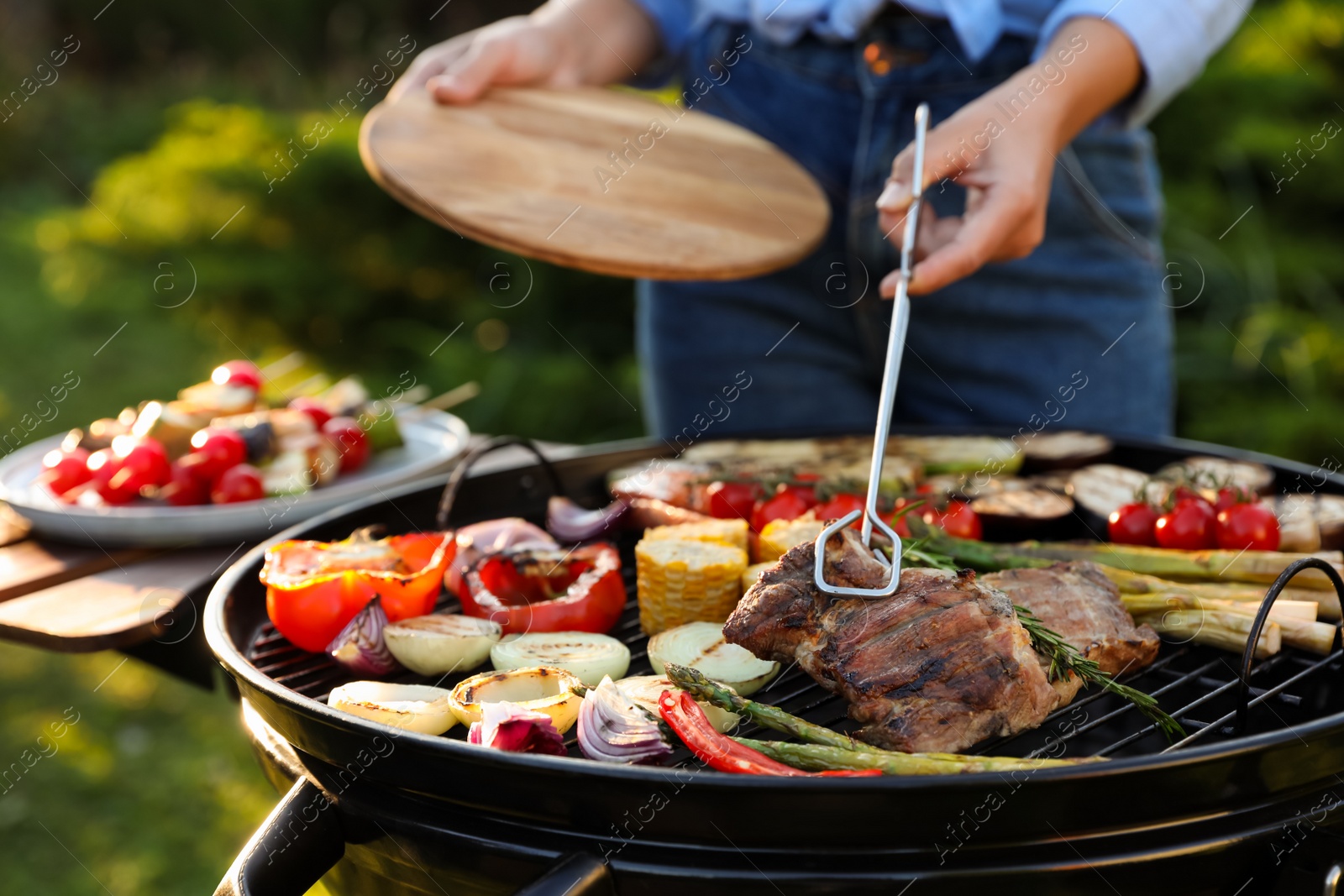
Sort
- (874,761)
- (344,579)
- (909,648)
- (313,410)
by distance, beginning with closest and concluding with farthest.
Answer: (874,761) < (909,648) < (344,579) < (313,410)

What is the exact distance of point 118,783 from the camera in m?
5.29

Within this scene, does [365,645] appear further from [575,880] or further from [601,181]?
[601,181]

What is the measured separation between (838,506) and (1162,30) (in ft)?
4.63

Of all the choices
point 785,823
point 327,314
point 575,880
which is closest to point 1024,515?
point 785,823

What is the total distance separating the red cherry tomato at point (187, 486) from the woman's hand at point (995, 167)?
215 cm

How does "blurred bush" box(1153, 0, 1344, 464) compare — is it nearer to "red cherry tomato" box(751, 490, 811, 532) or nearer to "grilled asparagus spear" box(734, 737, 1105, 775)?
"red cherry tomato" box(751, 490, 811, 532)

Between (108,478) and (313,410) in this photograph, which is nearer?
(108,478)

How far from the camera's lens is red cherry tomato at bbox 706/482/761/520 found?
300 centimetres

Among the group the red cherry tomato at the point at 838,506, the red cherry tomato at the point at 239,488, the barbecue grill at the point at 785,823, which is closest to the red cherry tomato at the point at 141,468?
the red cherry tomato at the point at 239,488

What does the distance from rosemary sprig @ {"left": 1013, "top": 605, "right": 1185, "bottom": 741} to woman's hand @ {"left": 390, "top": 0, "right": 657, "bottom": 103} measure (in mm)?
2120

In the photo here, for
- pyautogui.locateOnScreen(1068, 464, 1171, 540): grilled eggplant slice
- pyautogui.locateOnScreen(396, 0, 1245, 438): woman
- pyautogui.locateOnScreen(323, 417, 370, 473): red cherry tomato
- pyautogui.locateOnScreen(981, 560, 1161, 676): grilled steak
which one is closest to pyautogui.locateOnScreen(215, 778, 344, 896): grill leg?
pyautogui.locateOnScreen(981, 560, 1161, 676): grilled steak

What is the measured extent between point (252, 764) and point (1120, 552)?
14.4 feet

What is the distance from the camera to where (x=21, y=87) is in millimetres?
12961

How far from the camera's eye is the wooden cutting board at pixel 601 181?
107 inches
